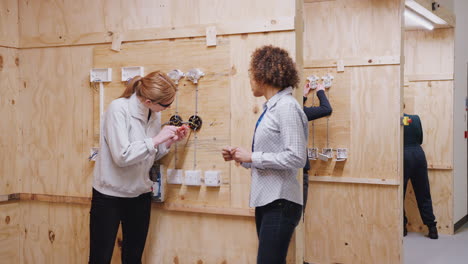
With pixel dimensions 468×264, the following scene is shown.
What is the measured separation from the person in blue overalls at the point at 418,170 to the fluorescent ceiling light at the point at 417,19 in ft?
3.27

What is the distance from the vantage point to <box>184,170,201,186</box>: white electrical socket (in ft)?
9.41

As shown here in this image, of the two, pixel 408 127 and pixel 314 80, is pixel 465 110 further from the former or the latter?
pixel 314 80

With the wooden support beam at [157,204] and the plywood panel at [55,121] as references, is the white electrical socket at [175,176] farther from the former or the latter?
the plywood panel at [55,121]

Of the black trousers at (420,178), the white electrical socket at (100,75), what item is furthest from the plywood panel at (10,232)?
the black trousers at (420,178)

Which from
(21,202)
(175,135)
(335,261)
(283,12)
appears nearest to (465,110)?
(335,261)

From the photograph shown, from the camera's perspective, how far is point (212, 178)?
283 cm

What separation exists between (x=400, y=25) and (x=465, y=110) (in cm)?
279

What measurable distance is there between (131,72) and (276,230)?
4.68ft

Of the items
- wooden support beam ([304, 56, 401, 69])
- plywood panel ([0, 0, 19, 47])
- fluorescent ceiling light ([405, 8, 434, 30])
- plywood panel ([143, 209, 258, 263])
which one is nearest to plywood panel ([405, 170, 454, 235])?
fluorescent ceiling light ([405, 8, 434, 30])

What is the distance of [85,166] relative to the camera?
126 inches

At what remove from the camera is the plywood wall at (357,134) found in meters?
3.96

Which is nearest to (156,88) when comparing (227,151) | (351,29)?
(227,151)

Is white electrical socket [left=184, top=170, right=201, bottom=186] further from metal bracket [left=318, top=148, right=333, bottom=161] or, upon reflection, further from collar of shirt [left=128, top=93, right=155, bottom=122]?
metal bracket [left=318, top=148, right=333, bottom=161]

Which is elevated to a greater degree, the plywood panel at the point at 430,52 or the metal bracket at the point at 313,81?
the plywood panel at the point at 430,52
